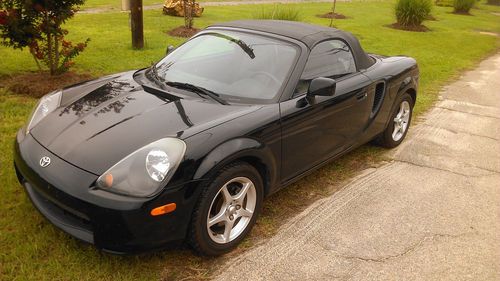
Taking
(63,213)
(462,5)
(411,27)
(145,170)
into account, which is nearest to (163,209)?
(145,170)

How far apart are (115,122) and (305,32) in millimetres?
1870

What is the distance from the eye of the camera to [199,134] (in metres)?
2.69

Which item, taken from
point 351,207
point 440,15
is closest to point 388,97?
point 351,207

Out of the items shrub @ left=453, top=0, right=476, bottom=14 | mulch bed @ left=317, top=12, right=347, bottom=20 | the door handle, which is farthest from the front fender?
shrub @ left=453, top=0, right=476, bottom=14

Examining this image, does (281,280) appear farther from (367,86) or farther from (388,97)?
(388,97)

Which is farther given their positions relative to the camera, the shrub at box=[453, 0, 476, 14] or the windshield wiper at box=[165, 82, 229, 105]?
the shrub at box=[453, 0, 476, 14]

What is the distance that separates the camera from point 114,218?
2381 millimetres

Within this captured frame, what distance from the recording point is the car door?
10.8ft

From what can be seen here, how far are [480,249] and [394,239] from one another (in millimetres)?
642

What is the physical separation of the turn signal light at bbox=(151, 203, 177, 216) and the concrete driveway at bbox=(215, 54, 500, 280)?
1.97 ft

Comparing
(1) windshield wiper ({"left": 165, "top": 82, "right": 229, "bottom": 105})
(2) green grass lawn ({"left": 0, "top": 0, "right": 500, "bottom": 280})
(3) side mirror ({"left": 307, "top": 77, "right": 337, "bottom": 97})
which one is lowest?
(2) green grass lawn ({"left": 0, "top": 0, "right": 500, "bottom": 280})

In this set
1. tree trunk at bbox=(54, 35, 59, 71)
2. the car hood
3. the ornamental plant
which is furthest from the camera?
tree trunk at bbox=(54, 35, 59, 71)

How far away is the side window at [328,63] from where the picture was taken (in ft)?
11.5

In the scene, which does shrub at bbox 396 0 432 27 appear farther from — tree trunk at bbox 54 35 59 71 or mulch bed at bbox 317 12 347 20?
tree trunk at bbox 54 35 59 71
